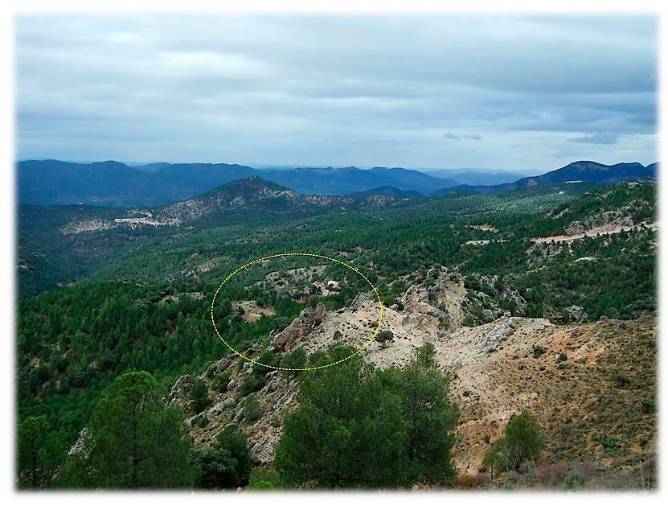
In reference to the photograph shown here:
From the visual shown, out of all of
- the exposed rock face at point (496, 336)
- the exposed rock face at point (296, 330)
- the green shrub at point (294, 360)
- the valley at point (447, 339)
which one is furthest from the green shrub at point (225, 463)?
the exposed rock face at point (496, 336)

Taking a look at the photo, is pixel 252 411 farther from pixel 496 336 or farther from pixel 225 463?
pixel 496 336

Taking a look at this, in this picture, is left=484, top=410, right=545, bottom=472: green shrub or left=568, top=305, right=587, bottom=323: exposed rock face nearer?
left=484, top=410, right=545, bottom=472: green shrub

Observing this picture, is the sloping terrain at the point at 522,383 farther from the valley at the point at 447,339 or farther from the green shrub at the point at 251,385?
the green shrub at the point at 251,385

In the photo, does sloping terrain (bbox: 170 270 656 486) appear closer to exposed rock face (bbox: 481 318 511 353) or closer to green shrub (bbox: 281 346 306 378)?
exposed rock face (bbox: 481 318 511 353)

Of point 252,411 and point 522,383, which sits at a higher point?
point 522,383

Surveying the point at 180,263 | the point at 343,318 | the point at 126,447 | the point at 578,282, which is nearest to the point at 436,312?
the point at 343,318

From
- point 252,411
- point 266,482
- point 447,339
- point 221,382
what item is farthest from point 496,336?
point 266,482

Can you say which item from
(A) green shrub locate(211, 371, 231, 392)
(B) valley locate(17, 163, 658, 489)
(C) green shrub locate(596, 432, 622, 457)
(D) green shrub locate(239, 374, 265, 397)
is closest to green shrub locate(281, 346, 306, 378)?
(B) valley locate(17, 163, 658, 489)

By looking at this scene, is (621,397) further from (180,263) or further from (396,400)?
(180,263)

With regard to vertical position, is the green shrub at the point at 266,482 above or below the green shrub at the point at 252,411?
above

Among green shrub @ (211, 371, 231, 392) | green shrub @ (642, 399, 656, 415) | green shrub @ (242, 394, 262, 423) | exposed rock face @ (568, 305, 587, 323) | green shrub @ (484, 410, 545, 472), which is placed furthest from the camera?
exposed rock face @ (568, 305, 587, 323)

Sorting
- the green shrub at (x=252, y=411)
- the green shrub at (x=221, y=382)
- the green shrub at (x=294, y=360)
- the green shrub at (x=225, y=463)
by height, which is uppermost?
the green shrub at (x=294, y=360)
